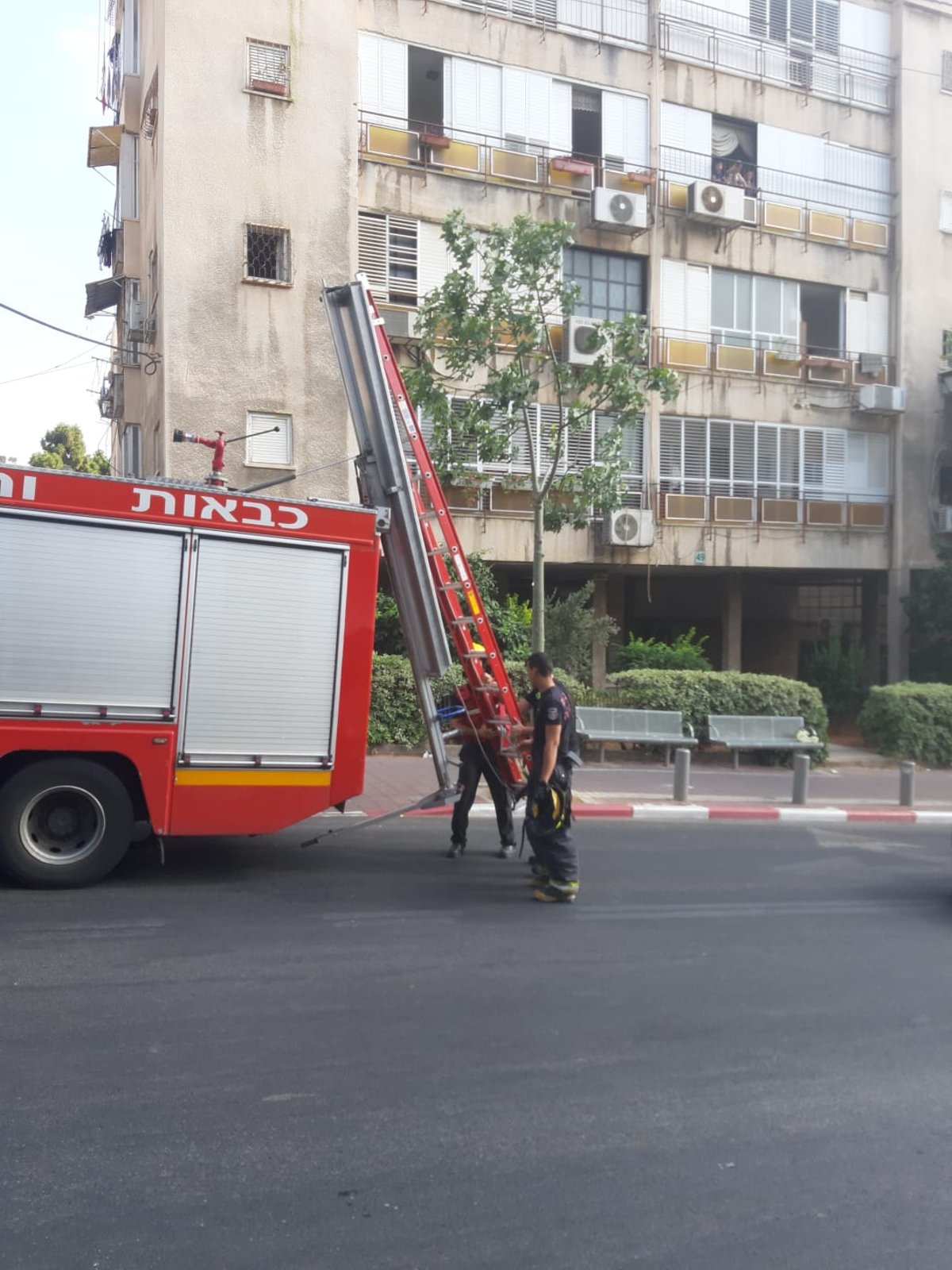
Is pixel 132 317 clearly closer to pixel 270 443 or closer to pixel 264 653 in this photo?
pixel 270 443

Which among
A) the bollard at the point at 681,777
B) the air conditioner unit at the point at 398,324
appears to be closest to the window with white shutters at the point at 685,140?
the air conditioner unit at the point at 398,324

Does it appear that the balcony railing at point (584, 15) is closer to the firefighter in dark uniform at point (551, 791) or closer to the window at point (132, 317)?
the window at point (132, 317)

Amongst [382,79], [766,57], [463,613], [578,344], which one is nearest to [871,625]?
[578,344]

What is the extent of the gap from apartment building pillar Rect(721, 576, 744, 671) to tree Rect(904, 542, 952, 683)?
11.3ft

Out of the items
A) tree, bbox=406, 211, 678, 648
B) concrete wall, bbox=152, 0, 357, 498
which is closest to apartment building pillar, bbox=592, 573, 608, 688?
tree, bbox=406, 211, 678, 648

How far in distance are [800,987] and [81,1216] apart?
4.20 m

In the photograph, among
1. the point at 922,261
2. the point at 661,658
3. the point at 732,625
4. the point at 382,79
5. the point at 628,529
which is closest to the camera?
the point at 382,79

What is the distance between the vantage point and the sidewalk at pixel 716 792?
13.0 meters

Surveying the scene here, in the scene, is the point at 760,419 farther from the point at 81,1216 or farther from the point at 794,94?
the point at 81,1216

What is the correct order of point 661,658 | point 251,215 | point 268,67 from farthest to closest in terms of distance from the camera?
point 661,658 → point 268,67 → point 251,215

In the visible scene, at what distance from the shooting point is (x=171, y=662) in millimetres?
8062

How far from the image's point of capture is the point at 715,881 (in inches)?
370

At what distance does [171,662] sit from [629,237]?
1697 cm

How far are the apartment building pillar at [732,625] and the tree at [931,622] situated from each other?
343 centimetres
